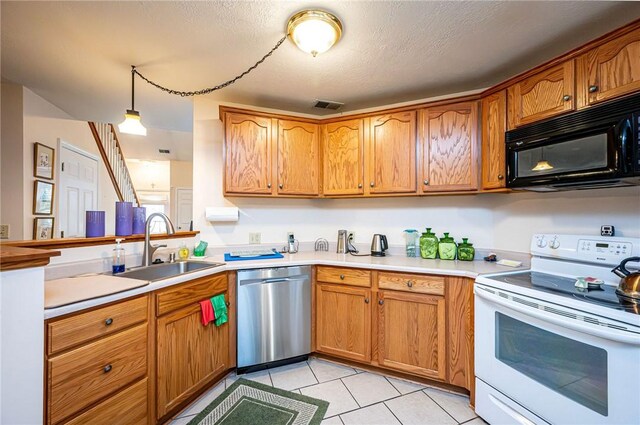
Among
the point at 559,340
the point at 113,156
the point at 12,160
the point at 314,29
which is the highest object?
the point at 314,29

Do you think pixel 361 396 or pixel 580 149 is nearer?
pixel 580 149

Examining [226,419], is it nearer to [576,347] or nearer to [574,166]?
[576,347]

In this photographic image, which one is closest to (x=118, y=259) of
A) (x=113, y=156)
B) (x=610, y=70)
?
(x=610, y=70)

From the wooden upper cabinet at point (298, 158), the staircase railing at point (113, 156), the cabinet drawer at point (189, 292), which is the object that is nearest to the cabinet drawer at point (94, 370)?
A: the cabinet drawer at point (189, 292)

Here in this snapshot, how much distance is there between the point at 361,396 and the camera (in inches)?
73.8

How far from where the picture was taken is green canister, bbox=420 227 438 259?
2.40 m

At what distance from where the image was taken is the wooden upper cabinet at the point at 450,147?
2.15 metres

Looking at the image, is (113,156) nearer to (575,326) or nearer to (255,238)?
(255,238)

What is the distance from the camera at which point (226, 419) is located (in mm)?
1643

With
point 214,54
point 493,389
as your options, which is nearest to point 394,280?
point 493,389

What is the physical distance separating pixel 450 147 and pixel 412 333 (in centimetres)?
150

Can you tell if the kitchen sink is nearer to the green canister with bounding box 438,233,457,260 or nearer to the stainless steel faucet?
the stainless steel faucet

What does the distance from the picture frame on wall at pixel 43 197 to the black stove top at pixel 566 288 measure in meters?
3.86

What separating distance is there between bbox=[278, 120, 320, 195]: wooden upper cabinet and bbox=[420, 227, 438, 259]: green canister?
1078 mm
